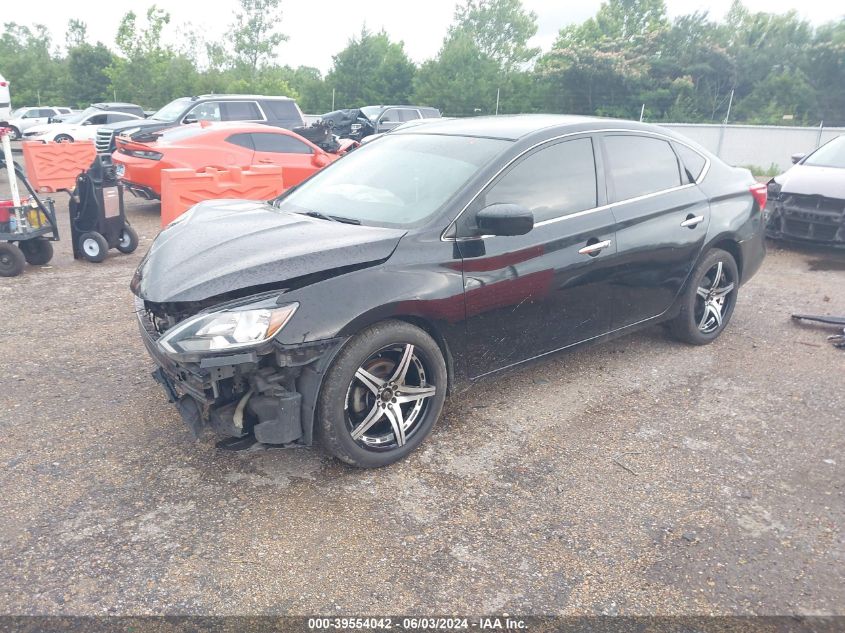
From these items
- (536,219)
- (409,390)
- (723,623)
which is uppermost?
(536,219)

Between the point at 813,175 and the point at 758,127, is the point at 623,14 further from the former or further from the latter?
the point at 813,175

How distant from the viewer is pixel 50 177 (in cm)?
1270

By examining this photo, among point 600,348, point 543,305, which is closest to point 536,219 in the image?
point 543,305

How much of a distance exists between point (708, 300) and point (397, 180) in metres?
2.74

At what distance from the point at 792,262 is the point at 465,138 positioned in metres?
6.08

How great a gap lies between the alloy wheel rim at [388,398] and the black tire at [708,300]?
2.44m

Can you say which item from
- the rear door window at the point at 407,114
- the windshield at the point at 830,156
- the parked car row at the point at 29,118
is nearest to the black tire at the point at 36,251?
the windshield at the point at 830,156

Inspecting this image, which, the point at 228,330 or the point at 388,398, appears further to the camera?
the point at 388,398

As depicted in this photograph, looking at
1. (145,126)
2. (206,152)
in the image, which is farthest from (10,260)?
(145,126)

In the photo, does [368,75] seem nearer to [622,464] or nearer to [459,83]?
[459,83]

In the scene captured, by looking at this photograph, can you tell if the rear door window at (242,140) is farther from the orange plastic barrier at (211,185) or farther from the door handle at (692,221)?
the door handle at (692,221)

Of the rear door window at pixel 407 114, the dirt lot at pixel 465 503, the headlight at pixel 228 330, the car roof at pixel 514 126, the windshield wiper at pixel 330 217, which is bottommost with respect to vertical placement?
the dirt lot at pixel 465 503

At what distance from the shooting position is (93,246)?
25.1 ft

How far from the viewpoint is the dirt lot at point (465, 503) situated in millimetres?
2625
